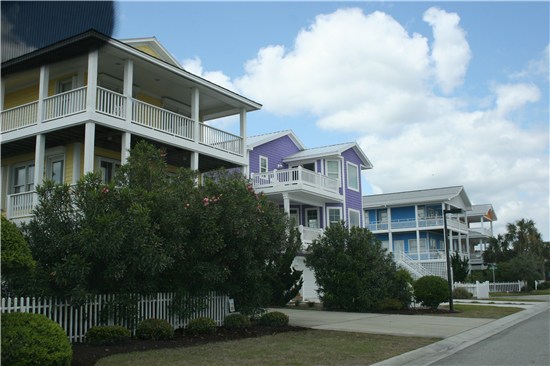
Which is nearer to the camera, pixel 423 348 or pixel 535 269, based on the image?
pixel 423 348

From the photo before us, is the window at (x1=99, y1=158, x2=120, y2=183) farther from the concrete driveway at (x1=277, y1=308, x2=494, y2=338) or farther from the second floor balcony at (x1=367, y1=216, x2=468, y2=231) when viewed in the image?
the second floor balcony at (x1=367, y1=216, x2=468, y2=231)

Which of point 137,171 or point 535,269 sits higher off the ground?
point 137,171

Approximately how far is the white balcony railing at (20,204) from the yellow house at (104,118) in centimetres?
4

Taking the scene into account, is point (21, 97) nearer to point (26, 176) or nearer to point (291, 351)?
point (26, 176)

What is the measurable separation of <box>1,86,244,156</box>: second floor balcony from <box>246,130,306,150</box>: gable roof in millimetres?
10274

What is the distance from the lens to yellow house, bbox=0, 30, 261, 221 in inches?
719

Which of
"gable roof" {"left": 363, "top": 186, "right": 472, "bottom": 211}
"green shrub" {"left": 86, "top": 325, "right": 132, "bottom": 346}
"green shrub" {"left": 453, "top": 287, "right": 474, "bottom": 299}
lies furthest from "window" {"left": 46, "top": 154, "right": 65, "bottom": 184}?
"gable roof" {"left": 363, "top": 186, "right": 472, "bottom": 211}

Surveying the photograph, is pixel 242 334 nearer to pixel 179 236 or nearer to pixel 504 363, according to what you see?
pixel 179 236

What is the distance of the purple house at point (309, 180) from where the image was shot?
102 ft

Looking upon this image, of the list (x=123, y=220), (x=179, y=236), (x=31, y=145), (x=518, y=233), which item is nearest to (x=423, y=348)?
(x=179, y=236)

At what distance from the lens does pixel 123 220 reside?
11383mm

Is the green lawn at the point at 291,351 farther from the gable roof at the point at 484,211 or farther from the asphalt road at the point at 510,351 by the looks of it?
the gable roof at the point at 484,211

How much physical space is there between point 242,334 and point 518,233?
48.9 m

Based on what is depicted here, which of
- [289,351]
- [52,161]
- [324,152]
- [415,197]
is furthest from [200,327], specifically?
[415,197]
